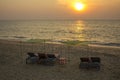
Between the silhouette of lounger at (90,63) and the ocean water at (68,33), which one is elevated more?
the ocean water at (68,33)

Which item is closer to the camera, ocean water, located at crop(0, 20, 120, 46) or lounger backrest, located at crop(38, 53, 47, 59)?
lounger backrest, located at crop(38, 53, 47, 59)

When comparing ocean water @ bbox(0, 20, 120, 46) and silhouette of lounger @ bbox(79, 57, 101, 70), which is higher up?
ocean water @ bbox(0, 20, 120, 46)

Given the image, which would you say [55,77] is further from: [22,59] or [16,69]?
[22,59]

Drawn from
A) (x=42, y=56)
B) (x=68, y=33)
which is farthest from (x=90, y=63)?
(x=68, y=33)

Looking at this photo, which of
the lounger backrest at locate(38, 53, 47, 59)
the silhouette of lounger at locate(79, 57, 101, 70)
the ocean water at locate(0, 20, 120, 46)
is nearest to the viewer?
the silhouette of lounger at locate(79, 57, 101, 70)

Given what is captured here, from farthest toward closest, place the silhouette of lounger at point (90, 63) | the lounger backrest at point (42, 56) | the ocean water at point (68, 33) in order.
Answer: the ocean water at point (68, 33), the lounger backrest at point (42, 56), the silhouette of lounger at point (90, 63)

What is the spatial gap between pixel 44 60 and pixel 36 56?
0.90 metres

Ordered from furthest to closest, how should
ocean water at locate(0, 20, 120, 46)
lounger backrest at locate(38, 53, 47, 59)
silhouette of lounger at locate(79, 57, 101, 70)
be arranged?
ocean water at locate(0, 20, 120, 46), lounger backrest at locate(38, 53, 47, 59), silhouette of lounger at locate(79, 57, 101, 70)

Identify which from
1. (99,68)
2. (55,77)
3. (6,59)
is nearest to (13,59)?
(6,59)

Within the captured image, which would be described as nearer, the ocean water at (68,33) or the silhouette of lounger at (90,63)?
the silhouette of lounger at (90,63)

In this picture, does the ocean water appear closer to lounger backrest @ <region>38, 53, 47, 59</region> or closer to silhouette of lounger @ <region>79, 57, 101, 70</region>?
silhouette of lounger @ <region>79, 57, 101, 70</region>

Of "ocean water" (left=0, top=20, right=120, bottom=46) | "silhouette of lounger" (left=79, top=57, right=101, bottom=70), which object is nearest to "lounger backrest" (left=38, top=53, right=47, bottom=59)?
"silhouette of lounger" (left=79, top=57, right=101, bottom=70)

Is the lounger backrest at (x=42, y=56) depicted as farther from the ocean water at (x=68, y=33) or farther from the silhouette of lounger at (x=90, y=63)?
the ocean water at (x=68, y=33)

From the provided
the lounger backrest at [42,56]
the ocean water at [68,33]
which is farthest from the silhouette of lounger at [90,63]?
the ocean water at [68,33]
